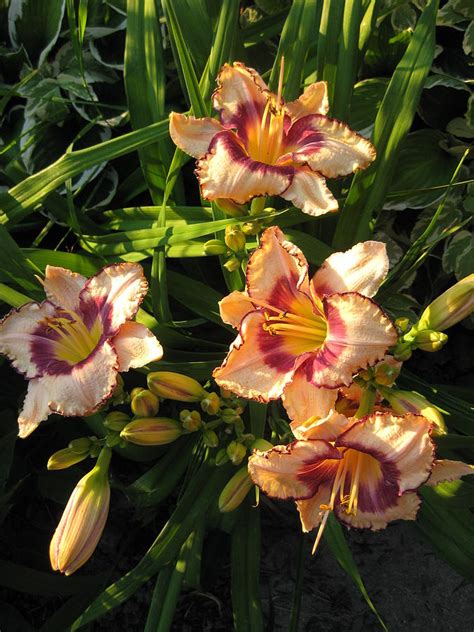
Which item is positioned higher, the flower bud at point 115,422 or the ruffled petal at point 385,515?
the flower bud at point 115,422

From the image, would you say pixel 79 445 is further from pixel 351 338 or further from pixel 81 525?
pixel 351 338

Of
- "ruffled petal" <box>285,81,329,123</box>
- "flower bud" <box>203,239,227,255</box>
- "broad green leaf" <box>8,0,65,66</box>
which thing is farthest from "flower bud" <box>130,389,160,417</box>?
"broad green leaf" <box>8,0,65,66</box>

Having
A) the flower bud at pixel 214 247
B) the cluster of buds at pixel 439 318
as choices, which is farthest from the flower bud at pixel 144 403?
the cluster of buds at pixel 439 318

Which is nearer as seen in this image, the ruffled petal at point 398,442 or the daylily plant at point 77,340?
the ruffled petal at point 398,442

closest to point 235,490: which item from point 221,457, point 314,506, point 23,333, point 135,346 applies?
point 221,457

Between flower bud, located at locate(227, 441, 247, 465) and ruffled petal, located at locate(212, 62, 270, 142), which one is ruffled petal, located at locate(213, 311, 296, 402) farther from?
ruffled petal, located at locate(212, 62, 270, 142)

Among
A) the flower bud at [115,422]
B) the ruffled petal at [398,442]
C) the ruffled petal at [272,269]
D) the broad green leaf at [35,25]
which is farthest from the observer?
the broad green leaf at [35,25]

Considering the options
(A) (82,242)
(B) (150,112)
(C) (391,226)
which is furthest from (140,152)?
(C) (391,226)

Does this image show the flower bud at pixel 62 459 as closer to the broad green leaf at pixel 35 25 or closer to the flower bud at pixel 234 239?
the flower bud at pixel 234 239

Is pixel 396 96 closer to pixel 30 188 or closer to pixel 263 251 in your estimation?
pixel 263 251
